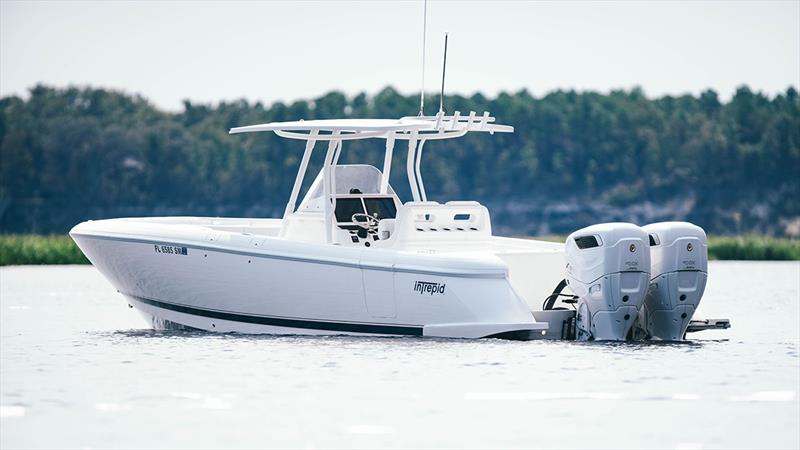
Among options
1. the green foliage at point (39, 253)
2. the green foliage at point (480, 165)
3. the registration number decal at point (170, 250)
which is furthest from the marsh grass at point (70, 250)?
the green foliage at point (480, 165)

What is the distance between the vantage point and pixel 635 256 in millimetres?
15016

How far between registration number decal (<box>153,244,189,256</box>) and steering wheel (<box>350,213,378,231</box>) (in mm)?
1906

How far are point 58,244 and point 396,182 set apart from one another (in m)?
34.7

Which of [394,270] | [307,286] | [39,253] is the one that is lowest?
[39,253]

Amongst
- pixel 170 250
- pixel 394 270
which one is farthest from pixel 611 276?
pixel 170 250

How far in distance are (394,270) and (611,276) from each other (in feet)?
6.86

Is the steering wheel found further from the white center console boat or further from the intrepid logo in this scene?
the intrepid logo

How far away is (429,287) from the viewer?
15359 millimetres

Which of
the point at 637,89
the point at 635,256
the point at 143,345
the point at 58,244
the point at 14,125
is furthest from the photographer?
the point at 637,89

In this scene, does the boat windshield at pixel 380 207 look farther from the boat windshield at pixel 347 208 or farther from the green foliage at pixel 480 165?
the green foliage at pixel 480 165

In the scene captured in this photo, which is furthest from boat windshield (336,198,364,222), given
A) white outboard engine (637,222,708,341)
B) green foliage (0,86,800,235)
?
green foliage (0,86,800,235)

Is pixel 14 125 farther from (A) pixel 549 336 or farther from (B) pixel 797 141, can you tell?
(A) pixel 549 336

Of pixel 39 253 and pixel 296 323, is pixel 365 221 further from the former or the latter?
pixel 39 253

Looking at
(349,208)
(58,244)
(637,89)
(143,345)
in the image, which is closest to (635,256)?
(349,208)
